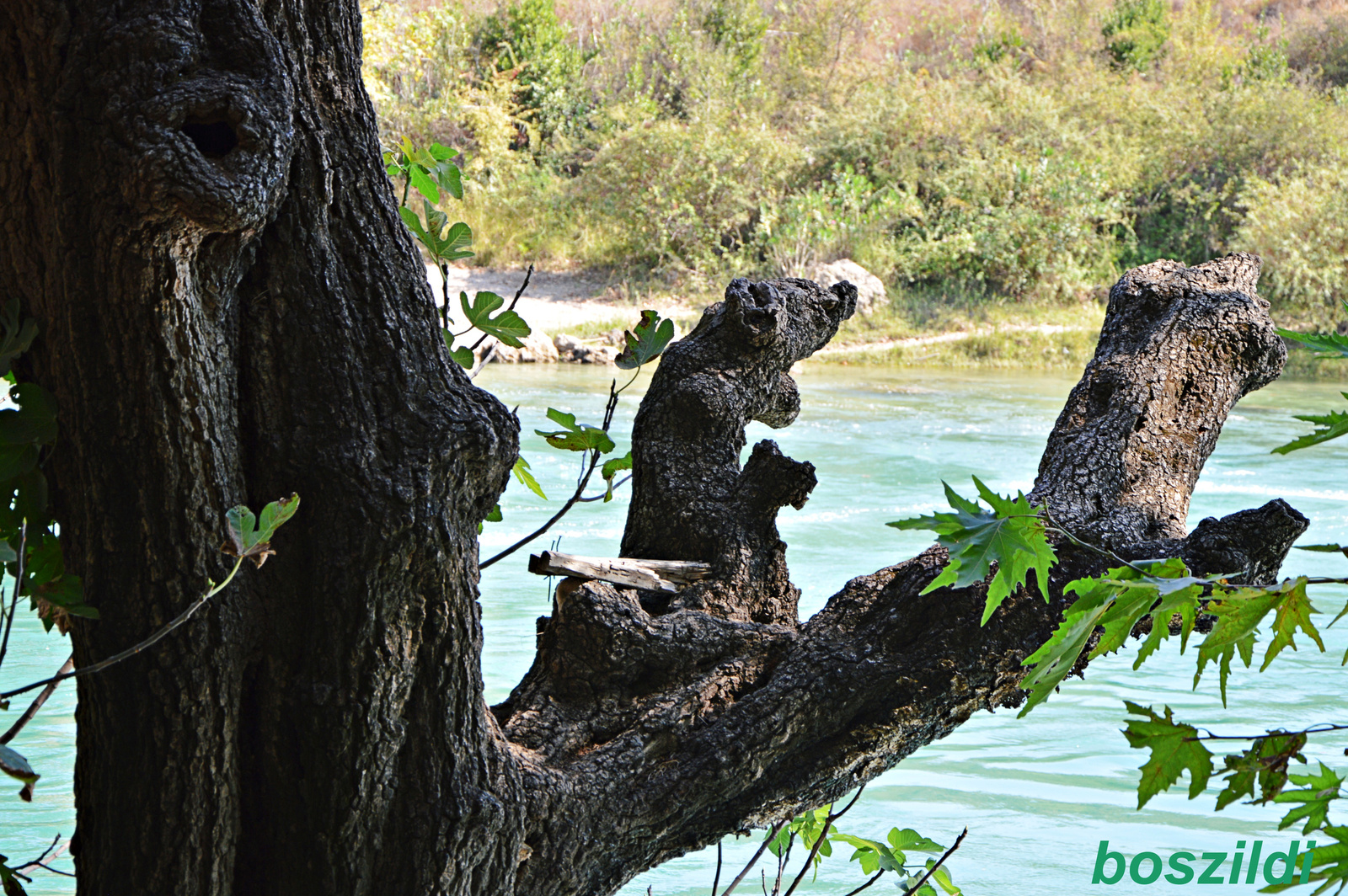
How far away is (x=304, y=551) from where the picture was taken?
1.18 metres

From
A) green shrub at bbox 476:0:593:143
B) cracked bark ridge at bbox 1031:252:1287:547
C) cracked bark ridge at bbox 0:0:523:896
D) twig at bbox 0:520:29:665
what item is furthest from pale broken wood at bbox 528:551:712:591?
green shrub at bbox 476:0:593:143

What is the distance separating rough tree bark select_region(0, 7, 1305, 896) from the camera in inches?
40.8

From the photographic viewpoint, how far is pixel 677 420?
1.79 metres

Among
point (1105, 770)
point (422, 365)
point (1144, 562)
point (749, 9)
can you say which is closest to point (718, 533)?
point (422, 365)

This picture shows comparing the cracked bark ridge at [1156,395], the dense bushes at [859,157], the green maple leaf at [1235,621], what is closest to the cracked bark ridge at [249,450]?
the green maple leaf at [1235,621]

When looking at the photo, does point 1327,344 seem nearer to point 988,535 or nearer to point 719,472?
point 988,535

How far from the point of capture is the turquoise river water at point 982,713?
11.0ft

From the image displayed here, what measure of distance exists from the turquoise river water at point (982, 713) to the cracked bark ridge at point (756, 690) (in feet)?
4.27

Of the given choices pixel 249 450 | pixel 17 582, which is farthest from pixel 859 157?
pixel 17 582

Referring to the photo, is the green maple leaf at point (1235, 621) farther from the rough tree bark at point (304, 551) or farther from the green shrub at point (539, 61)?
the green shrub at point (539, 61)

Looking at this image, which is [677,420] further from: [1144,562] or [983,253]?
[983,253]

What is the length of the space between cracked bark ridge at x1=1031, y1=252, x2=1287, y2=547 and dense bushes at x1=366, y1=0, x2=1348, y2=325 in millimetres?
15936

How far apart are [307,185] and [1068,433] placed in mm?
1180

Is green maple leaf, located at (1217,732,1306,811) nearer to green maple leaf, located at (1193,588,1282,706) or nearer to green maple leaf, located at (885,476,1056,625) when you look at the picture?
green maple leaf, located at (1193,588,1282,706)
